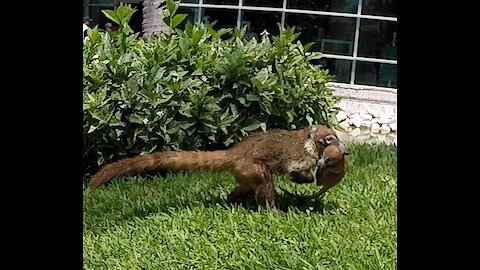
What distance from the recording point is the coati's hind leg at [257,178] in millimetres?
2797

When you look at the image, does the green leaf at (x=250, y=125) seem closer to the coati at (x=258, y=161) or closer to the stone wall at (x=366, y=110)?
the coati at (x=258, y=161)

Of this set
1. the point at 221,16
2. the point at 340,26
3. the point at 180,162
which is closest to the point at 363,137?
the point at 340,26

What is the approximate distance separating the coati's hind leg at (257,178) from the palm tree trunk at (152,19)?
299 centimetres

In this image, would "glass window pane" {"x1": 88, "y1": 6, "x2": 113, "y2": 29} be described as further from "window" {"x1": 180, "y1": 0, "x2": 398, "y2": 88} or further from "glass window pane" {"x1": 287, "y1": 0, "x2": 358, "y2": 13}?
"glass window pane" {"x1": 287, "y1": 0, "x2": 358, "y2": 13}

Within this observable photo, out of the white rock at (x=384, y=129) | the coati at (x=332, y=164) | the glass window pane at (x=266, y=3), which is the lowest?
the white rock at (x=384, y=129)

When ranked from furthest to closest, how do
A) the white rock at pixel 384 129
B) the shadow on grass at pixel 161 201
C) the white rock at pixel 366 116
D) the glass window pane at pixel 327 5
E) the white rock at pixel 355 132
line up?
1. the glass window pane at pixel 327 5
2. the white rock at pixel 366 116
3. the white rock at pixel 384 129
4. the white rock at pixel 355 132
5. the shadow on grass at pixel 161 201

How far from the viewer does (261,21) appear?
6758 millimetres

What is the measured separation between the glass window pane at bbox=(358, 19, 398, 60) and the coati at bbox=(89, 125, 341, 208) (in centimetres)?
398

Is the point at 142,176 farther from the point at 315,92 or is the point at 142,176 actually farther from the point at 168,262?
the point at 168,262

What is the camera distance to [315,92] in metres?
4.45

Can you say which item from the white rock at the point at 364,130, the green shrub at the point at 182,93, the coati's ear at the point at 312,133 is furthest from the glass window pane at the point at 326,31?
the coati's ear at the point at 312,133

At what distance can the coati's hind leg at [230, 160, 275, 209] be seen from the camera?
2797mm
